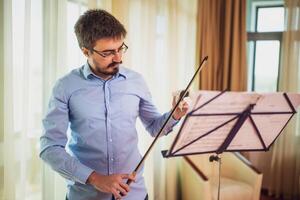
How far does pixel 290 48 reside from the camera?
3.31 meters

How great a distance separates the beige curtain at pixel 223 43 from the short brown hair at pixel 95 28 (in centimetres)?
230

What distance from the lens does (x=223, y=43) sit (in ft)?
11.6

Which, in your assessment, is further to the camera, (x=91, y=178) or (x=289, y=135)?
(x=289, y=135)

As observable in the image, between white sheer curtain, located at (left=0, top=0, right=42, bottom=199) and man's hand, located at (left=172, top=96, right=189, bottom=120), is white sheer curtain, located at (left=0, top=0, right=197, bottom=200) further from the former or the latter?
man's hand, located at (left=172, top=96, right=189, bottom=120)

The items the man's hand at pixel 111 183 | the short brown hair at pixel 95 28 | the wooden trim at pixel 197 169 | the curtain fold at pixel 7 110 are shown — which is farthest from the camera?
the wooden trim at pixel 197 169

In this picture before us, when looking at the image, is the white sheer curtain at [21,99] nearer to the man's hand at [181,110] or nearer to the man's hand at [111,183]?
the man's hand at [111,183]

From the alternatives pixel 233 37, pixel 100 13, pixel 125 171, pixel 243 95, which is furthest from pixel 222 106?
pixel 233 37

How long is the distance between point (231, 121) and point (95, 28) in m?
0.83

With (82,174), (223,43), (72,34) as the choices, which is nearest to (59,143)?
(82,174)

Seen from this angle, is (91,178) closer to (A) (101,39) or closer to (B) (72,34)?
(A) (101,39)

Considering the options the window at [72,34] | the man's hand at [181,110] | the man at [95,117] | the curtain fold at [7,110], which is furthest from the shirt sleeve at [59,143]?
the window at [72,34]

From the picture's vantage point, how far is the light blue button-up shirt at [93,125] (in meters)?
1.16

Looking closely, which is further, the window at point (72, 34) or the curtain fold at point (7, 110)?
the window at point (72, 34)

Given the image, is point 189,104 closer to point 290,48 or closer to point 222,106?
point 222,106
